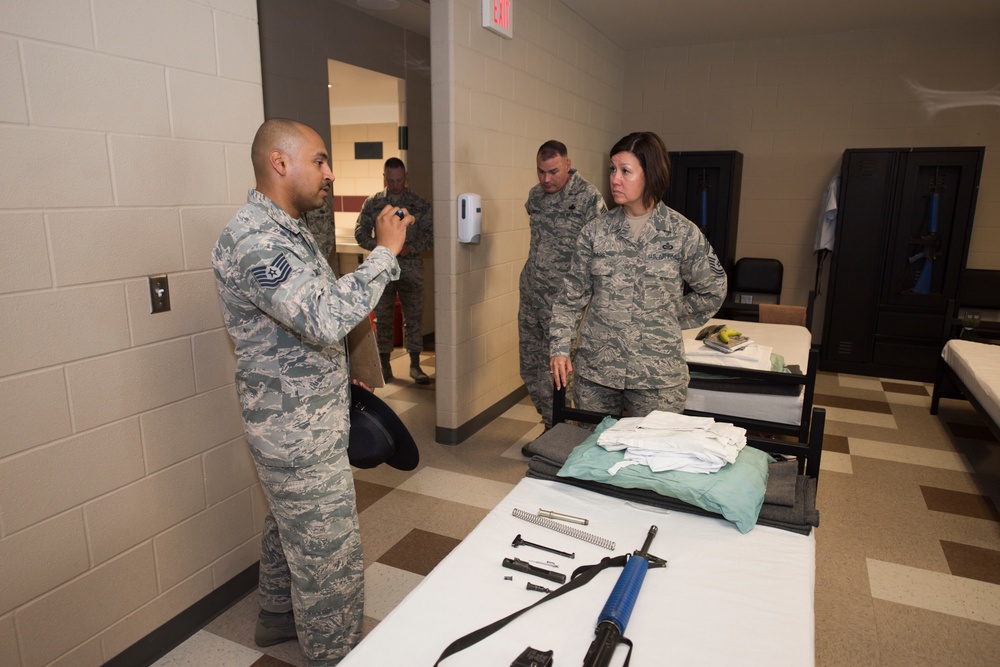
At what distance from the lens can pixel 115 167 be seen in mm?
1705

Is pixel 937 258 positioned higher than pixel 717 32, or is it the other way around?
pixel 717 32

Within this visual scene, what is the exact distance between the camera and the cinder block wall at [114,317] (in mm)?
1538

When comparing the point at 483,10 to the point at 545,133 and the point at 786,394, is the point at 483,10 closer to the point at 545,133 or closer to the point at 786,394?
the point at 545,133

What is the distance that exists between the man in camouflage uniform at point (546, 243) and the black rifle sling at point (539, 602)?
211 cm

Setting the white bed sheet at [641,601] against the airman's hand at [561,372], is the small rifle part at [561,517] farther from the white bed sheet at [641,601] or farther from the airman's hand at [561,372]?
the airman's hand at [561,372]

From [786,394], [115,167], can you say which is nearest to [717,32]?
[786,394]

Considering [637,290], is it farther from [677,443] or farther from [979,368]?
[979,368]

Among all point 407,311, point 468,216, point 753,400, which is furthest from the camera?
point 407,311

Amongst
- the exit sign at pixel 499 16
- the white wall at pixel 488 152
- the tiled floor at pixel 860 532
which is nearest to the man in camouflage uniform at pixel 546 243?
the white wall at pixel 488 152

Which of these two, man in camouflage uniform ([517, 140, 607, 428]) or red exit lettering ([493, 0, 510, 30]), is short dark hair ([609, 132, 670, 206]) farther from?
red exit lettering ([493, 0, 510, 30])

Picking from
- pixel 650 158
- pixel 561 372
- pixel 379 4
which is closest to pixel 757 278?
pixel 379 4

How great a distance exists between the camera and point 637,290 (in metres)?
2.17

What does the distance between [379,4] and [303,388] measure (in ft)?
11.2

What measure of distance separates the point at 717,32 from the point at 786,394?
3580 millimetres
